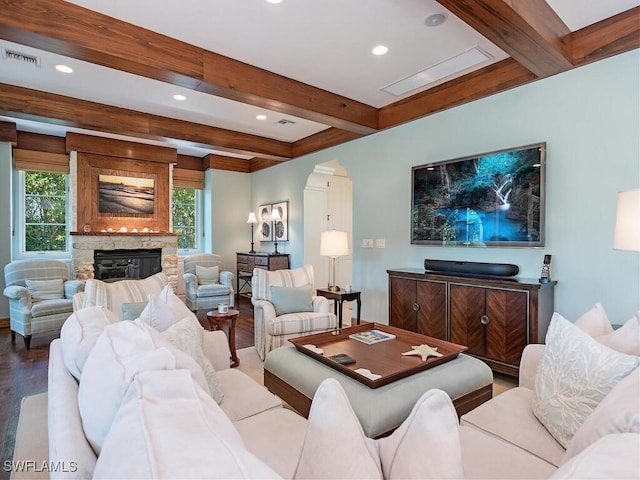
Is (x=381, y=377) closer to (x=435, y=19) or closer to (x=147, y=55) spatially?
(x=435, y=19)

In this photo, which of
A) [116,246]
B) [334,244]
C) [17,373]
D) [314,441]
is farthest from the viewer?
[116,246]

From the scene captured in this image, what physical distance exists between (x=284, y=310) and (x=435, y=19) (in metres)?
2.84

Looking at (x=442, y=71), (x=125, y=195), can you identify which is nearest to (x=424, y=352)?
(x=442, y=71)

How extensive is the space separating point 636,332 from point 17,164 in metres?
7.09

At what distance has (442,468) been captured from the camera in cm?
71

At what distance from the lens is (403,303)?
3.80m

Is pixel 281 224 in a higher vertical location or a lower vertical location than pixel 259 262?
higher

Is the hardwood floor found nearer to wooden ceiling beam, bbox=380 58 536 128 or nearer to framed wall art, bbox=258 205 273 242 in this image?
framed wall art, bbox=258 205 273 242

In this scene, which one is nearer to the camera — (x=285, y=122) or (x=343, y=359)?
(x=343, y=359)

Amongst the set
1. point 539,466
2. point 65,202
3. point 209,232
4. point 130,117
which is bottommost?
point 539,466

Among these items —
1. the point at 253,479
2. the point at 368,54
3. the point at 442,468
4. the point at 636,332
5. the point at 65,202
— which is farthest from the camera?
the point at 65,202

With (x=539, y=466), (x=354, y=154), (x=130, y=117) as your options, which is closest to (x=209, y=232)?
(x=130, y=117)

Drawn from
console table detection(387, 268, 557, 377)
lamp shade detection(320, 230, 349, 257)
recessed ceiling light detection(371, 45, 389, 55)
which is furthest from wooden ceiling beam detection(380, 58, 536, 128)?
console table detection(387, 268, 557, 377)

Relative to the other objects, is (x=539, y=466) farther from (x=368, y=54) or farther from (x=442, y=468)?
(x=368, y=54)
